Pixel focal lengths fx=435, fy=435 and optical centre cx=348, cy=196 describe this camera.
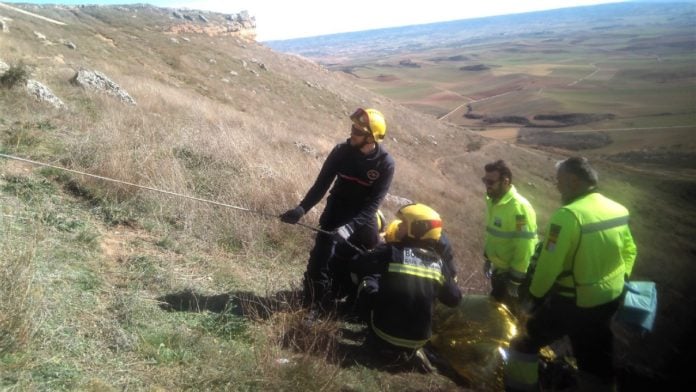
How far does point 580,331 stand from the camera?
3256 millimetres

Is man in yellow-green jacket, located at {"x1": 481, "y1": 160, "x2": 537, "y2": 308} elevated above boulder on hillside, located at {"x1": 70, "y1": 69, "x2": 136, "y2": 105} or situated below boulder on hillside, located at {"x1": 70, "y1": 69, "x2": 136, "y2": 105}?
below

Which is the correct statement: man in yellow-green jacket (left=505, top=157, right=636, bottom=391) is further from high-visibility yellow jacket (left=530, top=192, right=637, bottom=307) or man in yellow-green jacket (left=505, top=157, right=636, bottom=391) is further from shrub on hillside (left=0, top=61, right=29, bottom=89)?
shrub on hillside (left=0, top=61, right=29, bottom=89)

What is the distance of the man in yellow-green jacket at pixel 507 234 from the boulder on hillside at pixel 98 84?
29.2 feet

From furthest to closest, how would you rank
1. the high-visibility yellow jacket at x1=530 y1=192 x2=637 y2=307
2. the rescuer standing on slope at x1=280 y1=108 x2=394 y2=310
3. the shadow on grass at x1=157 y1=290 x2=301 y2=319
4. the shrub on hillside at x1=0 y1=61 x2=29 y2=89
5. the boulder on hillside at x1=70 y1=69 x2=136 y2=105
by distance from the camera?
the boulder on hillside at x1=70 y1=69 x2=136 y2=105
the shrub on hillside at x1=0 y1=61 x2=29 y2=89
the rescuer standing on slope at x1=280 y1=108 x2=394 y2=310
the shadow on grass at x1=157 y1=290 x2=301 y2=319
the high-visibility yellow jacket at x1=530 y1=192 x2=637 y2=307

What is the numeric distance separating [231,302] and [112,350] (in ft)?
3.87

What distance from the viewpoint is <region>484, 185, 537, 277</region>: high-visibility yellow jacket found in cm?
438

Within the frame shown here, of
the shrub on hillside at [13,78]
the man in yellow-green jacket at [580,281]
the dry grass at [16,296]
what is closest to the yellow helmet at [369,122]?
the man in yellow-green jacket at [580,281]

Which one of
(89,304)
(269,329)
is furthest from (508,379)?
(89,304)

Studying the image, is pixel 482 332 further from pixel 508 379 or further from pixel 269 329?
pixel 269 329

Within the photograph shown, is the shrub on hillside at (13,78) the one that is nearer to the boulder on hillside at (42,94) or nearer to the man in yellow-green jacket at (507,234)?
the boulder on hillside at (42,94)

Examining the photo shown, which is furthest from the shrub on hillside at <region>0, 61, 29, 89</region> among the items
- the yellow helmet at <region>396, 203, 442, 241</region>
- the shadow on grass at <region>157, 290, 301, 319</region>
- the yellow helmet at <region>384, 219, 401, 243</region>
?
the yellow helmet at <region>396, 203, 442, 241</region>

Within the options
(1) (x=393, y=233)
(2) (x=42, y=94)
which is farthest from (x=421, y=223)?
(2) (x=42, y=94)

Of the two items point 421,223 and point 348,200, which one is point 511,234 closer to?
point 421,223

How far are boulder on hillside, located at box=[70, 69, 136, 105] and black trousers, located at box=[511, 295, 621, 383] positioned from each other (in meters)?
9.91
